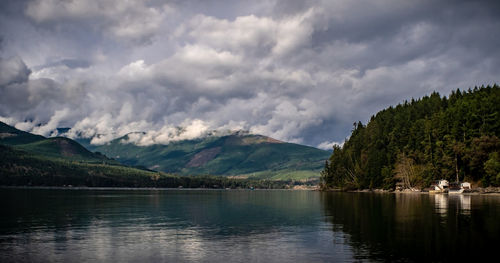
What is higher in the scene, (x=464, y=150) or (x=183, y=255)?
(x=464, y=150)

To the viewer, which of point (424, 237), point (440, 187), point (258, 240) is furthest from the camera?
point (440, 187)

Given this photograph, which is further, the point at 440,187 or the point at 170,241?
the point at 440,187

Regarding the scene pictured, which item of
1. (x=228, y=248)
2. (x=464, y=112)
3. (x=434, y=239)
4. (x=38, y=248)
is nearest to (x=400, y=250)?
(x=434, y=239)

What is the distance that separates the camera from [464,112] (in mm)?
168750

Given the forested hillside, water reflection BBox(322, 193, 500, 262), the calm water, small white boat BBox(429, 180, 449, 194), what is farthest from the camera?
small white boat BBox(429, 180, 449, 194)

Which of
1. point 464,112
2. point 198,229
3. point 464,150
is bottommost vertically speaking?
point 198,229

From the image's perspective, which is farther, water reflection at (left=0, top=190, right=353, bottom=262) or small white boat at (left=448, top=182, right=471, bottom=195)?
small white boat at (left=448, top=182, right=471, bottom=195)

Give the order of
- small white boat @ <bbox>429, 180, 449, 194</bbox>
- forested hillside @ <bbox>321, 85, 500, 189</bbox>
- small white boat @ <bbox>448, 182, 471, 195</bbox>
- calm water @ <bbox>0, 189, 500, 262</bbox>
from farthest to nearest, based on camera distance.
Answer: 1. small white boat @ <bbox>429, 180, 449, 194</bbox>
2. small white boat @ <bbox>448, 182, 471, 195</bbox>
3. forested hillside @ <bbox>321, 85, 500, 189</bbox>
4. calm water @ <bbox>0, 189, 500, 262</bbox>

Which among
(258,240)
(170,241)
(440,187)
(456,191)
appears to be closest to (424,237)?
(258,240)

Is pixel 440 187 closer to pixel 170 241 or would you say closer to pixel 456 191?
pixel 456 191

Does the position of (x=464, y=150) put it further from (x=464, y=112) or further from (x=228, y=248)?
(x=228, y=248)

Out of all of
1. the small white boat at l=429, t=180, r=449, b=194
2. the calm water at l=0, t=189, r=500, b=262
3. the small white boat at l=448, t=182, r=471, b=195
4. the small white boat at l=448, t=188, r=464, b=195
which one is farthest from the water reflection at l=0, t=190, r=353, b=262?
the small white boat at l=429, t=180, r=449, b=194

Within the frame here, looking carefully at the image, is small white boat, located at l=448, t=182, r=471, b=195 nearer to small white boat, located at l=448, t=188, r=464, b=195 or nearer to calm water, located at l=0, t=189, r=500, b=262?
small white boat, located at l=448, t=188, r=464, b=195

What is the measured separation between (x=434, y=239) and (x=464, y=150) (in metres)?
131
